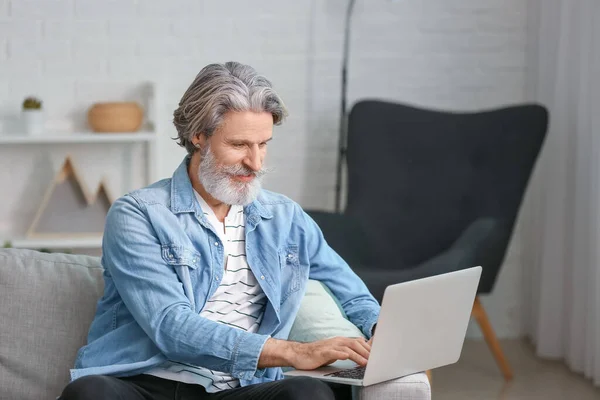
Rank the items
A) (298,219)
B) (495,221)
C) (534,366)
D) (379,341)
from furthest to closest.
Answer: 1. (534,366)
2. (495,221)
3. (298,219)
4. (379,341)

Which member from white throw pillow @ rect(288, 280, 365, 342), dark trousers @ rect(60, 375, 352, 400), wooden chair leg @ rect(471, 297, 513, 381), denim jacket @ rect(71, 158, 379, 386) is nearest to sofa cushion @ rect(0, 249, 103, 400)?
denim jacket @ rect(71, 158, 379, 386)

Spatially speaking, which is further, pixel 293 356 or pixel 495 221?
pixel 495 221

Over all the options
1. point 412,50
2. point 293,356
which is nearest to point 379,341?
point 293,356

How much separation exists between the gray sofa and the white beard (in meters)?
0.39

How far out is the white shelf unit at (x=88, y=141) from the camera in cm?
397

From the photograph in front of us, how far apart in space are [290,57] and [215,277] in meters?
2.26

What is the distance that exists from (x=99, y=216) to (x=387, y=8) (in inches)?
61.6

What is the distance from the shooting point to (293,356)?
6.53 feet

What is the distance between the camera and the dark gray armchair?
389 cm

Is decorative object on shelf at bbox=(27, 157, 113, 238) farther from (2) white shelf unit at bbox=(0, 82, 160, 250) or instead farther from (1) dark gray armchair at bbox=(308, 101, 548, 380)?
(1) dark gray armchair at bbox=(308, 101, 548, 380)

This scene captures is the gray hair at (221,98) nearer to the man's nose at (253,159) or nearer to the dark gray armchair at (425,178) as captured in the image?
the man's nose at (253,159)

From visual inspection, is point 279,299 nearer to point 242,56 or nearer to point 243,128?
point 243,128

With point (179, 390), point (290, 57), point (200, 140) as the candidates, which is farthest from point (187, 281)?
point (290, 57)

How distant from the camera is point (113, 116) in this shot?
4.03 meters
